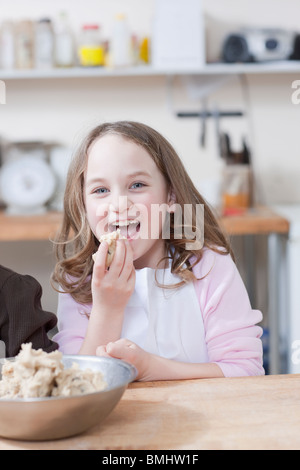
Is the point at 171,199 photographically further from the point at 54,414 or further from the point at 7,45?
the point at 7,45

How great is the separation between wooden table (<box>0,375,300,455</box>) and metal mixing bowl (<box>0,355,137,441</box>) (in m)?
0.01

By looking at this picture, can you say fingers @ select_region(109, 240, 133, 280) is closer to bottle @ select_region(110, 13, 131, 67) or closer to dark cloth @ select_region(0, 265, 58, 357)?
dark cloth @ select_region(0, 265, 58, 357)

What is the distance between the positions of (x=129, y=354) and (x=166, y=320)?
0.85ft

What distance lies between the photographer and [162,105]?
9.61 ft

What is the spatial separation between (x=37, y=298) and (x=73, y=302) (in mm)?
102

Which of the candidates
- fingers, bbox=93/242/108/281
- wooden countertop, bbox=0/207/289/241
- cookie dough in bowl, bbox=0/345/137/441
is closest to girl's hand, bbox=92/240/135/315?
fingers, bbox=93/242/108/281

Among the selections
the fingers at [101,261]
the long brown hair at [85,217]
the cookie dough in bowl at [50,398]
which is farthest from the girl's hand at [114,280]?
the cookie dough in bowl at [50,398]

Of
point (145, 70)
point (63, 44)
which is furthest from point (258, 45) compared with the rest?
point (63, 44)

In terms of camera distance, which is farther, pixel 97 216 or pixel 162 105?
pixel 162 105

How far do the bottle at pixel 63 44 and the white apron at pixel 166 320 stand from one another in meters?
1.77

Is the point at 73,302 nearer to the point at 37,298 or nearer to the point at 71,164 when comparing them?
the point at 37,298

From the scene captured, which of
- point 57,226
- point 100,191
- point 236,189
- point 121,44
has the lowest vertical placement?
point 100,191

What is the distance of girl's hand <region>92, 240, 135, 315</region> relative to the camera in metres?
1.00

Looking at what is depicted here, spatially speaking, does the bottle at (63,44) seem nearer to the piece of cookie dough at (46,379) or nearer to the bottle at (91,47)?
the bottle at (91,47)
